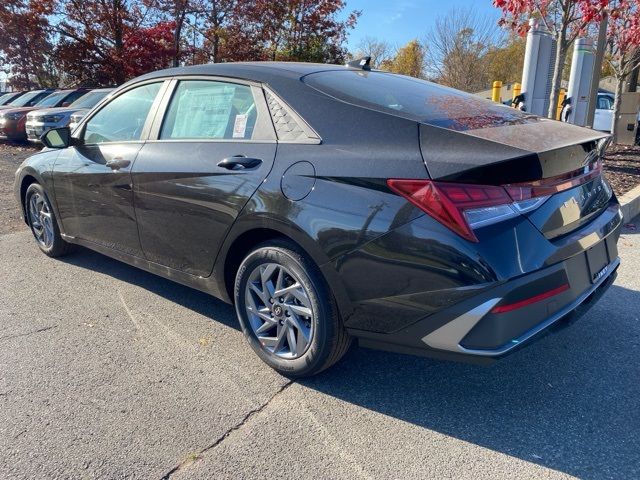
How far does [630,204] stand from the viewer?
244 inches

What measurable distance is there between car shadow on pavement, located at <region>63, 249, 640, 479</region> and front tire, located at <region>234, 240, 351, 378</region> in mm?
207

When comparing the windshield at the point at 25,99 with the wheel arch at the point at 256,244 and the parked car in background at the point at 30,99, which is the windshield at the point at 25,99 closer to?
the parked car in background at the point at 30,99

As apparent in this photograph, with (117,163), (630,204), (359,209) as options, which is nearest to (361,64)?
(359,209)

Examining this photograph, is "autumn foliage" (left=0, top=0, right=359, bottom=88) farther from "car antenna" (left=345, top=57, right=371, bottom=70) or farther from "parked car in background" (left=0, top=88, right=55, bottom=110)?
"car antenna" (left=345, top=57, right=371, bottom=70)

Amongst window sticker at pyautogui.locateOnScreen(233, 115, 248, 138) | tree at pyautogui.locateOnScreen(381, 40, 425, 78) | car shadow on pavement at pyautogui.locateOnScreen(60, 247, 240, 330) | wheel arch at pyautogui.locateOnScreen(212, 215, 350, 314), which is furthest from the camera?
tree at pyautogui.locateOnScreen(381, 40, 425, 78)

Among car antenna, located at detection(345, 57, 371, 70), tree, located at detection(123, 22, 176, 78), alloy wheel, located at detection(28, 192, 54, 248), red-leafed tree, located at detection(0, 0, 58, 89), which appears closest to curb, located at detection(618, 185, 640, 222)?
car antenna, located at detection(345, 57, 371, 70)

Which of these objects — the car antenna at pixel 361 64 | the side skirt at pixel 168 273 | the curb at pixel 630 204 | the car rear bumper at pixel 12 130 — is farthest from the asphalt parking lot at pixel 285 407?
the car rear bumper at pixel 12 130

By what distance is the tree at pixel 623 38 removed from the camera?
9578 millimetres

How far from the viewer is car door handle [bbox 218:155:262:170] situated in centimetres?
283

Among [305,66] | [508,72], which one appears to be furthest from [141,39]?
[508,72]

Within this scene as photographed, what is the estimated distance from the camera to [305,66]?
3.30m

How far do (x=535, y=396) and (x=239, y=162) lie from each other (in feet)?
6.48

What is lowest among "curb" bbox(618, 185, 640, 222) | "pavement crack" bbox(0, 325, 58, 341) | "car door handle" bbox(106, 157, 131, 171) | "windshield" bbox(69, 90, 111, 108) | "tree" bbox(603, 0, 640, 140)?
"pavement crack" bbox(0, 325, 58, 341)

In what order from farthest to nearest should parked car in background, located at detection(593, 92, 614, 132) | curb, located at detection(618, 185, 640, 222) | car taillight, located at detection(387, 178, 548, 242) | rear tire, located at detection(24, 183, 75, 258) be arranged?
parked car in background, located at detection(593, 92, 614, 132) < curb, located at detection(618, 185, 640, 222) < rear tire, located at detection(24, 183, 75, 258) < car taillight, located at detection(387, 178, 548, 242)
